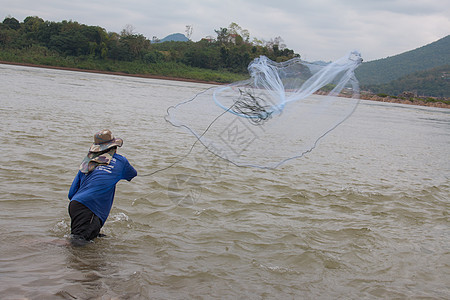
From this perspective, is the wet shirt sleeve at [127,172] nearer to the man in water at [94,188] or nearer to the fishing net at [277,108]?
the man in water at [94,188]

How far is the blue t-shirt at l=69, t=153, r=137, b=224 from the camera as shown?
4.75m

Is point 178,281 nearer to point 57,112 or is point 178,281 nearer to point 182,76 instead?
point 57,112

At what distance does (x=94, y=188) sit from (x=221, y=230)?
80.6 inches

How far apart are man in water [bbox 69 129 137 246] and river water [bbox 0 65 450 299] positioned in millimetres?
251

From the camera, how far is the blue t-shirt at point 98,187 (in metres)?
4.75

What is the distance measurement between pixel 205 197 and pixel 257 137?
7.26 ft

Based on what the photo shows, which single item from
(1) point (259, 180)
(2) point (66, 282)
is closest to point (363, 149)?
(1) point (259, 180)

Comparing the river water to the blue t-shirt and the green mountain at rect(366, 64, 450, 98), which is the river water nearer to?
the blue t-shirt

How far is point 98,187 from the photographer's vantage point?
478 cm

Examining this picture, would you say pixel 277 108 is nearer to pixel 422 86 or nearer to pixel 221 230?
pixel 221 230

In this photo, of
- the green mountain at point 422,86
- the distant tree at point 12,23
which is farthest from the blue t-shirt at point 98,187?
the green mountain at point 422,86

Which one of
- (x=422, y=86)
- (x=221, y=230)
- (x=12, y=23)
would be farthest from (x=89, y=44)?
(x=422, y=86)

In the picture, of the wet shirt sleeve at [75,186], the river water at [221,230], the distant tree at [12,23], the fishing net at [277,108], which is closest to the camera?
the river water at [221,230]

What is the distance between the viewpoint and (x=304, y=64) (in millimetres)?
5539
